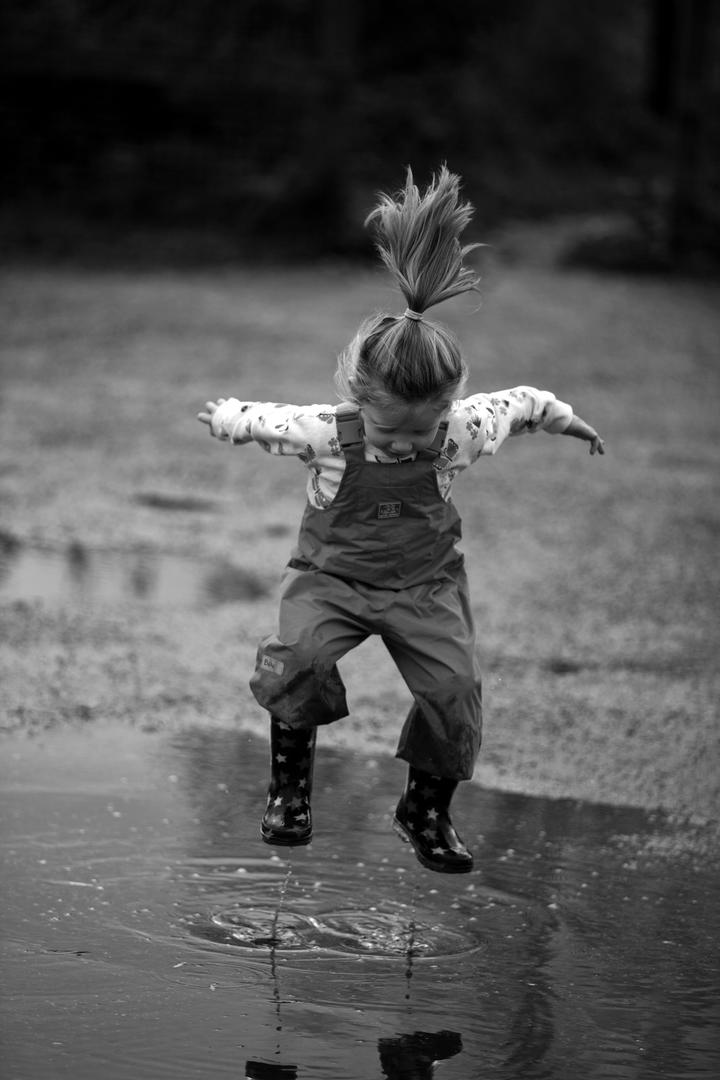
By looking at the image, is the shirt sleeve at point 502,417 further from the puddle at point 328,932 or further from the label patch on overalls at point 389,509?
the puddle at point 328,932

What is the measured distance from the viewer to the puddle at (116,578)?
19.7 feet

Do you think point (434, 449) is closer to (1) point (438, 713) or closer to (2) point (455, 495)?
(1) point (438, 713)

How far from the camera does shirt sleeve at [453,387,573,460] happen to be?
3.45 metres

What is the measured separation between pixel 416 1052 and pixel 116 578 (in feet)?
11.9

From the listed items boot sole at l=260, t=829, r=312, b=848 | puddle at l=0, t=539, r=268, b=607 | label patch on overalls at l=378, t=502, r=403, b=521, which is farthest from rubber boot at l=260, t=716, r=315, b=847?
puddle at l=0, t=539, r=268, b=607

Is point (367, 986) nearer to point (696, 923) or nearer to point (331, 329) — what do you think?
point (696, 923)

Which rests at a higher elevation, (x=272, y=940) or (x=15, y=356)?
(x=15, y=356)

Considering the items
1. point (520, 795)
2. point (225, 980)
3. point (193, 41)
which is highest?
point (193, 41)

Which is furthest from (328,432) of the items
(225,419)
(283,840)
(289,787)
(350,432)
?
(283,840)

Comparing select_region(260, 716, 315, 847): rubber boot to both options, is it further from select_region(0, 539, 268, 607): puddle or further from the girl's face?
select_region(0, 539, 268, 607): puddle

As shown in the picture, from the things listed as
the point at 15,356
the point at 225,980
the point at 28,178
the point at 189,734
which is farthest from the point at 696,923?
the point at 28,178

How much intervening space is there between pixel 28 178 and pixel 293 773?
15716 millimetres

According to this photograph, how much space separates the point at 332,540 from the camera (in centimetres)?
335

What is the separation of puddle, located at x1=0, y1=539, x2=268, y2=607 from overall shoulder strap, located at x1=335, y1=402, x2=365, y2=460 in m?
2.78
